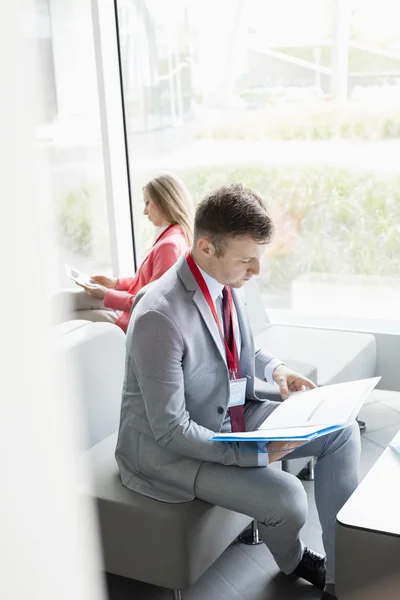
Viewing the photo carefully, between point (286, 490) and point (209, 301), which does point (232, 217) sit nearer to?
point (209, 301)

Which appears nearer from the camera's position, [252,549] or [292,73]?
[252,549]

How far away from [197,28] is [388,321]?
87.6 inches

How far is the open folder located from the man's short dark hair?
50 centimetres

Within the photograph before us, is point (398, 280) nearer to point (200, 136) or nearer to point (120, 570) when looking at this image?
point (200, 136)

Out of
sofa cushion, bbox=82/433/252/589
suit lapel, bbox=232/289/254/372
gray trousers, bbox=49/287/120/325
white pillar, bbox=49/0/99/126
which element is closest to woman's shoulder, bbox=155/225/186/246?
gray trousers, bbox=49/287/120/325

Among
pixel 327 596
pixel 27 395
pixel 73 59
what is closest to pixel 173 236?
pixel 327 596

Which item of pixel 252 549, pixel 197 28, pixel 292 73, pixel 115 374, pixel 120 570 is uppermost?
pixel 197 28

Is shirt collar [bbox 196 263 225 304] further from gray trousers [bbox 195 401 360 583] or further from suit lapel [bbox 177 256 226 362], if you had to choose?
gray trousers [bbox 195 401 360 583]

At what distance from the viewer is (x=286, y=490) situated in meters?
2.04

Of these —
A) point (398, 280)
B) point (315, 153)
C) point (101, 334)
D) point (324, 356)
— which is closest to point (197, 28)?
point (315, 153)

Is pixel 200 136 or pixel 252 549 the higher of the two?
pixel 200 136

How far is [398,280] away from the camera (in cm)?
428

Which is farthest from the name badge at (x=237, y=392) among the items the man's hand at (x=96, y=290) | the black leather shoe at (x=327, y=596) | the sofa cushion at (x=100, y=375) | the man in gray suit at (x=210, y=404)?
the man's hand at (x=96, y=290)

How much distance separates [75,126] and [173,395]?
321 centimetres
